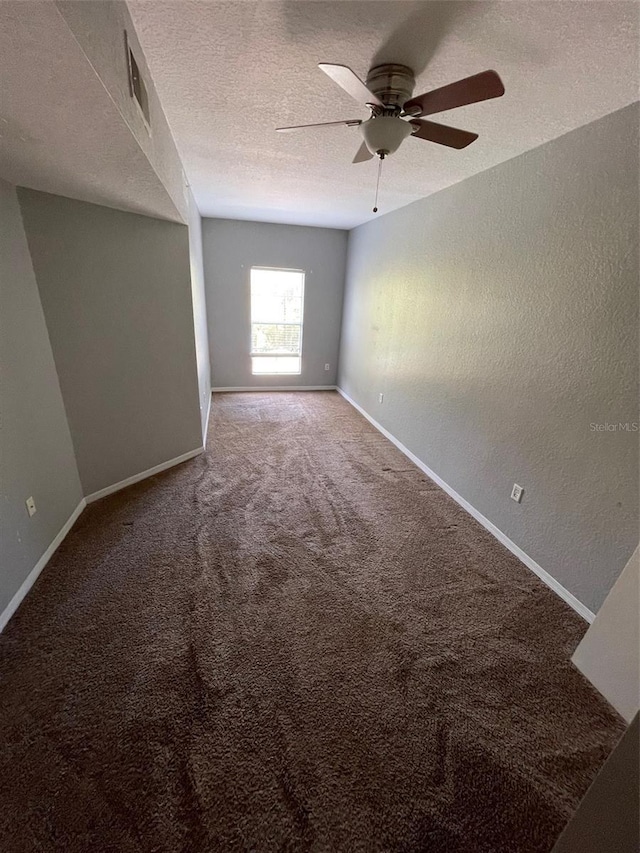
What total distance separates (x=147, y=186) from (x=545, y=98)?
1.93 m

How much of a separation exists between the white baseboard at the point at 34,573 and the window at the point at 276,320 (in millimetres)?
3567

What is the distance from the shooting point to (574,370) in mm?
1810

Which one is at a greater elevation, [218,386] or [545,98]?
[545,98]

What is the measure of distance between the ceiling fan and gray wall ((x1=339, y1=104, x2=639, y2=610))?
74 centimetres

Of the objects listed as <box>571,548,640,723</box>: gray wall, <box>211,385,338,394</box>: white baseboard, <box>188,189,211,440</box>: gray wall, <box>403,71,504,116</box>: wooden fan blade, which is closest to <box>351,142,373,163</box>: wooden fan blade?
<box>403,71,504,116</box>: wooden fan blade

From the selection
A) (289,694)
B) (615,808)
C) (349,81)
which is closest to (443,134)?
(349,81)

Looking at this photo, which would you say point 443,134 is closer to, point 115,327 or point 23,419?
point 115,327

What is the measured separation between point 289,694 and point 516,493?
177cm

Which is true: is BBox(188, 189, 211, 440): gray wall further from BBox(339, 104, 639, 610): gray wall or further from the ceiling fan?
BBox(339, 104, 639, 610): gray wall

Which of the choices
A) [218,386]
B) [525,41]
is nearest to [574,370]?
[525,41]

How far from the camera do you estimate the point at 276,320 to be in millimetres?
5316

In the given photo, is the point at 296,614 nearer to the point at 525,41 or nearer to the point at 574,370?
the point at 574,370

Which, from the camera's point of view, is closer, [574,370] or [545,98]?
[545,98]

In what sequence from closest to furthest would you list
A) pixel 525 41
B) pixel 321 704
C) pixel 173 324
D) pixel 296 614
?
pixel 525 41 < pixel 321 704 < pixel 296 614 < pixel 173 324
